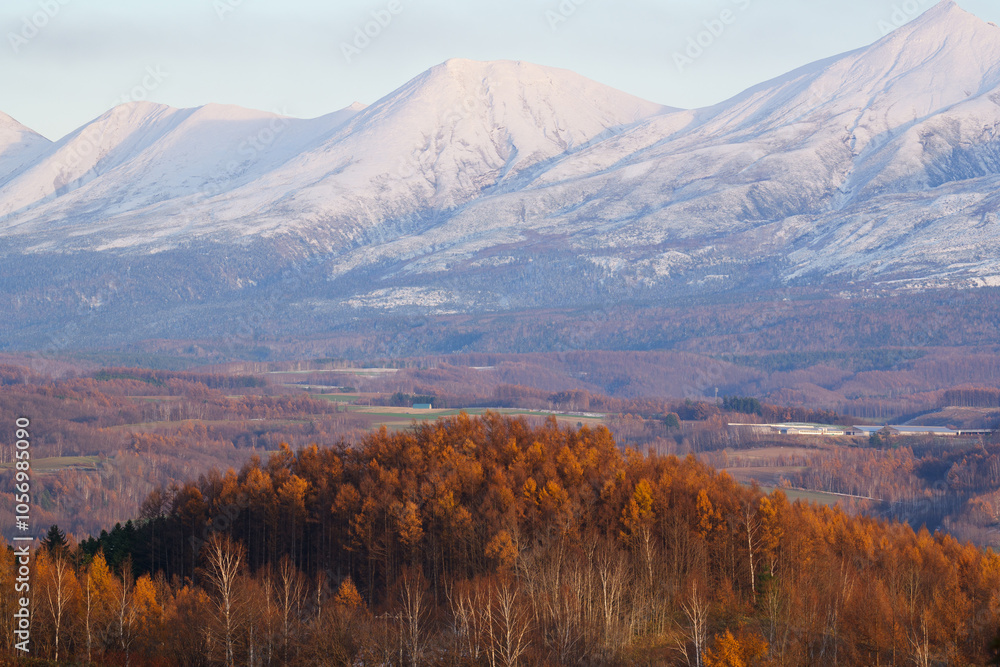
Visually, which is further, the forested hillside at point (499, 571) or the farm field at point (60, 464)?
the farm field at point (60, 464)

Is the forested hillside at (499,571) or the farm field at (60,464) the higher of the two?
the forested hillside at (499,571)

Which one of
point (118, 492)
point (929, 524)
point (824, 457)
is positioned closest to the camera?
point (929, 524)

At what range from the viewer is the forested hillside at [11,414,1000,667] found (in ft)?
207

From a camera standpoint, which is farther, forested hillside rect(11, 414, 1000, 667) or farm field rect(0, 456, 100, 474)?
farm field rect(0, 456, 100, 474)

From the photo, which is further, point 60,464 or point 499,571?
point 60,464

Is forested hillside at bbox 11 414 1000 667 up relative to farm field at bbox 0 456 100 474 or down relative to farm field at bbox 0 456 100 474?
up

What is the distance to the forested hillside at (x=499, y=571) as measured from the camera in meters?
63.0

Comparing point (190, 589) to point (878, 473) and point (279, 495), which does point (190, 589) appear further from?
point (878, 473)

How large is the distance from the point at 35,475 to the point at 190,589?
96.0 m

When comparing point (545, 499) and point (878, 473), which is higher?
point (545, 499)

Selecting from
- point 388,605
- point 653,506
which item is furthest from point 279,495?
point 653,506

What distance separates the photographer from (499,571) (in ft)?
231

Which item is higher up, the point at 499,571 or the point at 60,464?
the point at 499,571

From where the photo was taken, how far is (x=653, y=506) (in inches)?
3083
